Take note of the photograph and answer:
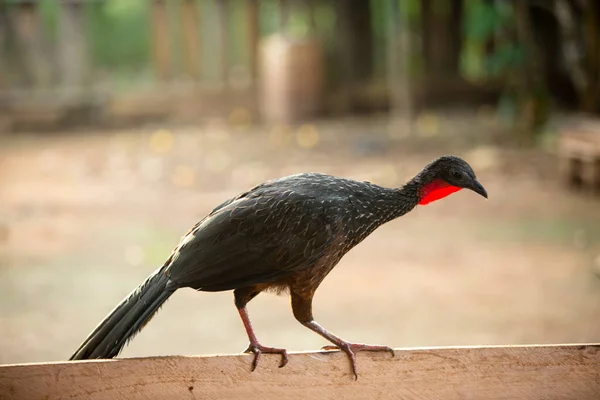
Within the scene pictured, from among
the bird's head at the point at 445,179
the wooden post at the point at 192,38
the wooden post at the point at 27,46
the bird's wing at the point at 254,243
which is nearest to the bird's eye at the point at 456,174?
the bird's head at the point at 445,179

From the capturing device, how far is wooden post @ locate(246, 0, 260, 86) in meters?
15.2

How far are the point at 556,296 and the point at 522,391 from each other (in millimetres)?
3757

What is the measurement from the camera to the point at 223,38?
15.0 metres

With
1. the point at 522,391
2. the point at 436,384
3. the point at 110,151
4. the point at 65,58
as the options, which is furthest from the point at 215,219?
the point at 65,58

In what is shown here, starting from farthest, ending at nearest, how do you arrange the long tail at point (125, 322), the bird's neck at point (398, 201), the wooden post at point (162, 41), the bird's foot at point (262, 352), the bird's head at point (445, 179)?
the wooden post at point (162, 41) < the bird's neck at point (398, 201) < the bird's head at point (445, 179) < the long tail at point (125, 322) < the bird's foot at point (262, 352)

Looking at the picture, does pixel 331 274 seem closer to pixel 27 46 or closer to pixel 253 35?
pixel 253 35

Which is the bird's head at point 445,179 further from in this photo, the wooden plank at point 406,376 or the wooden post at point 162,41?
the wooden post at point 162,41

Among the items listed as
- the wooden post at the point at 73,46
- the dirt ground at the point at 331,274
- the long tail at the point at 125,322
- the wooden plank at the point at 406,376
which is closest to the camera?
the wooden plank at the point at 406,376

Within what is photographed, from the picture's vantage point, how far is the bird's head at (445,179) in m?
3.08

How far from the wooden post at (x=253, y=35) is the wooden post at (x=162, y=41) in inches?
53.9

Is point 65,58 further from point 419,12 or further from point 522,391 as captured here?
point 522,391

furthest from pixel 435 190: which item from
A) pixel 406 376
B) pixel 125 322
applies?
pixel 125 322

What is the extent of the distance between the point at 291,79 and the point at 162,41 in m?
2.31

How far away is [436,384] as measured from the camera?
2.73 m
